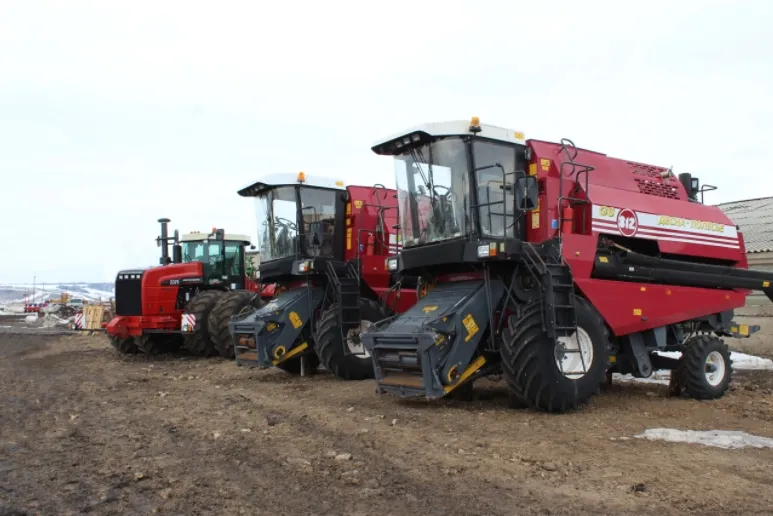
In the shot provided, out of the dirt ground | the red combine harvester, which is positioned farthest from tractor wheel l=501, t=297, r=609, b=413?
the red combine harvester

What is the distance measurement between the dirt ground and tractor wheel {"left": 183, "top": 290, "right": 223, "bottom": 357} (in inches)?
190

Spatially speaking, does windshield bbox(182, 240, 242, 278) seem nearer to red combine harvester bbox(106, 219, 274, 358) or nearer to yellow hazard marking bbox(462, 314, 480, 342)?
red combine harvester bbox(106, 219, 274, 358)

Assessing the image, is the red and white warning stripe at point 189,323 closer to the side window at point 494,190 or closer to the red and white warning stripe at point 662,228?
the side window at point 494,190

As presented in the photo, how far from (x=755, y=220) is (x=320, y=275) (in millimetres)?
13996

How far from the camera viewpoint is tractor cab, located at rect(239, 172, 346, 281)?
1128 centimetres

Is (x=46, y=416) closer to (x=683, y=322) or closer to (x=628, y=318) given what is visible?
(x=628, y=318)

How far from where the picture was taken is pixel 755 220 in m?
19.6

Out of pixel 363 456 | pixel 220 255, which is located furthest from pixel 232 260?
pixel 363 456

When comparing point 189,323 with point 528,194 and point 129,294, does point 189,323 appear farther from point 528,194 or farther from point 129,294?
point 528,194

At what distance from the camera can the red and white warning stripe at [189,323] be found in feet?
46.4

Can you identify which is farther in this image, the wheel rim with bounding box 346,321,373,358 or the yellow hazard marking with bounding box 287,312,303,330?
the yellow hazard marking with bounding box 287,312,303,330

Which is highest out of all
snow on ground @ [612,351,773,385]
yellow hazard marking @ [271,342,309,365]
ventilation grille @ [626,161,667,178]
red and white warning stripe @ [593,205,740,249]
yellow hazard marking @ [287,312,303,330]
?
ventilation grille @ [626,161,667,178]

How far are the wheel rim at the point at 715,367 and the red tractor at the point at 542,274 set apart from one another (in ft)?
0.05

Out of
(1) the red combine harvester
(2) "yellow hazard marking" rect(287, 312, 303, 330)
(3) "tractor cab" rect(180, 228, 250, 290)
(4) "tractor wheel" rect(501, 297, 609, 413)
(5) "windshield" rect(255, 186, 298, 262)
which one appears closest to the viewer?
(4) "tractor wheel" rect(501, 297, 609, 413)
